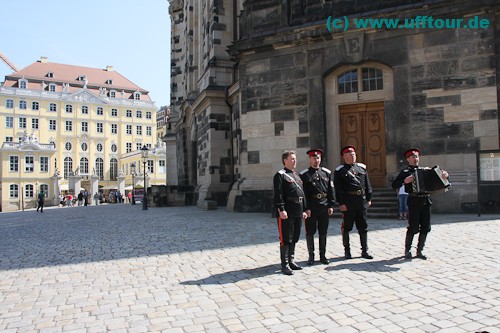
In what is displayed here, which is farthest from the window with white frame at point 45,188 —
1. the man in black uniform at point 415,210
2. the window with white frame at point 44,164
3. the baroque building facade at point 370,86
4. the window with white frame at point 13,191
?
the man in black uniform at point 415,210

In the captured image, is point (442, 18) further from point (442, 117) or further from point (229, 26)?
point (229, 26)

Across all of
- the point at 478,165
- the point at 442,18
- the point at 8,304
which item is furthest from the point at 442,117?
the point at 8,304

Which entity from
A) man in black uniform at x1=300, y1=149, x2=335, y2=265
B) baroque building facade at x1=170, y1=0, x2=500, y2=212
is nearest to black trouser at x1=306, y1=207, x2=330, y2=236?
man in black uniform at x1=300, y1=149, x2=335, y2=265

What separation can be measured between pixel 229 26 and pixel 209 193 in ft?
25.7

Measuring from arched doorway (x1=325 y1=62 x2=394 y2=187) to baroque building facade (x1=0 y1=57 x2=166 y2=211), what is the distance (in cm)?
5379

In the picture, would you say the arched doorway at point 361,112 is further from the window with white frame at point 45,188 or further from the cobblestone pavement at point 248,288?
the window with white frame at point 45,188

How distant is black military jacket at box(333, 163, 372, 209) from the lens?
258 inches

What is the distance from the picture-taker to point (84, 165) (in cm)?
7575

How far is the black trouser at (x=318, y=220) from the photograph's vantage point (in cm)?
628

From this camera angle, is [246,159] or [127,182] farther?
[127,182]

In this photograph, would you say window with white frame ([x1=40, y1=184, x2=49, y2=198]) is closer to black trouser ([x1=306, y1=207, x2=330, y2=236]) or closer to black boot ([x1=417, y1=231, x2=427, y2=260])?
black trouser ([x1=306, y1=207, x2=330, y2=236])

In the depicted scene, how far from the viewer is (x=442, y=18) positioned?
11742 mm

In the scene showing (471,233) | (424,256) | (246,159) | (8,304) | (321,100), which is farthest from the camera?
(246,159)

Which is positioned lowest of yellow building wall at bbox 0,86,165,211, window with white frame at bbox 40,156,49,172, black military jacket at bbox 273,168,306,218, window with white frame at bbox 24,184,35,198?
window with white frame at bbox 24,184,35,198
